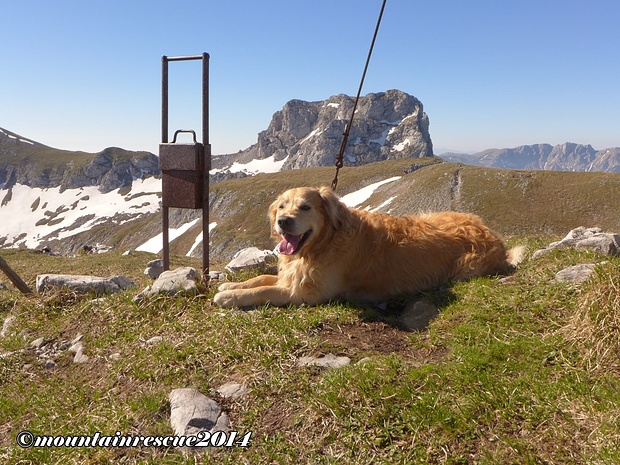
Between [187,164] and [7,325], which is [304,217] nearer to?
[187,164]

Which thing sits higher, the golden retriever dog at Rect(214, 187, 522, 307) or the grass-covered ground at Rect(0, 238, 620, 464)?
the golden retriever dog at Rect(214, 187, 522, 307)

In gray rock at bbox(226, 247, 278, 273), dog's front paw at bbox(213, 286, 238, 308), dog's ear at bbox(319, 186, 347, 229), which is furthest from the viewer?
gray rock at bbox(226, 247, 278, 273)

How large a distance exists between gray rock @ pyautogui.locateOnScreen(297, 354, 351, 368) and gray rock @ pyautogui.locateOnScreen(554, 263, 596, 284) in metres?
3.63

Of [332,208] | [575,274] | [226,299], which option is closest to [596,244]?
[575,274]

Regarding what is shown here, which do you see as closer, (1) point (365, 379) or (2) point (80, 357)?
(1) point (365, 379)

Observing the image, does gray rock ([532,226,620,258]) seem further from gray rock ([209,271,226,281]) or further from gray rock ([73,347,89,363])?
gray rock ([73,347,89,363])

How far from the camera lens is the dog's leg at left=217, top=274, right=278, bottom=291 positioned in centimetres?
800

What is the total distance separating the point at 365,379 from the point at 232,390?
1566 millimetres

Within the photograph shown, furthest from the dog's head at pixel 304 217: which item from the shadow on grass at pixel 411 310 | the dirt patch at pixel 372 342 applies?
the dirt patch at pixel 372 342

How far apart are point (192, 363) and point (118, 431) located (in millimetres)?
1341

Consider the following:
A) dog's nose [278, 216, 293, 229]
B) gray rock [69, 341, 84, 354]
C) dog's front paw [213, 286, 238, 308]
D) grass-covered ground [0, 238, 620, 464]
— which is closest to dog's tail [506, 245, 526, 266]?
grass-covered ground [0, 238, 620, 464]

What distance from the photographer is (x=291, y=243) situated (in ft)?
24.2

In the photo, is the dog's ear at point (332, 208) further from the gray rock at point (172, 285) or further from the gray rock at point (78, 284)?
the gray rock at point (78, 284)

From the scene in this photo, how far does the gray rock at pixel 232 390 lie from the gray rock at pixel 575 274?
193 inches
